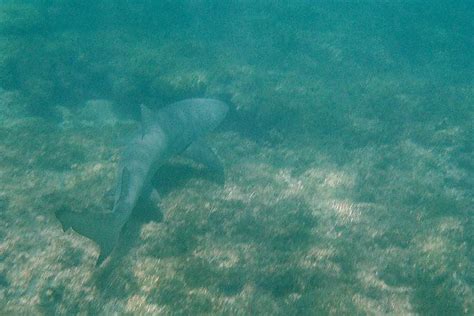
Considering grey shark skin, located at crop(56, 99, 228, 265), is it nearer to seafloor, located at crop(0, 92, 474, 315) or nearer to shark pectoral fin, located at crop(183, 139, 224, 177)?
shark pectoral fin, located at crop(183, 139, 224, 177)

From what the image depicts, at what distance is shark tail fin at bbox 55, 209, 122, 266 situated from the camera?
22.8 feet

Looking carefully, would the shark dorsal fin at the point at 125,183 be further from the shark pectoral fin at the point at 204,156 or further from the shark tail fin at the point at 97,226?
the shark pectoral fin at the point at 204,156

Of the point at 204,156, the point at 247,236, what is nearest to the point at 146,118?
the point at 204,156

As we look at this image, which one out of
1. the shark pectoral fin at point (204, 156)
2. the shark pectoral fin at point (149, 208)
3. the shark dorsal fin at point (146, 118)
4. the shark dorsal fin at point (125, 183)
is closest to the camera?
the shark dorsal fin at point (125, 183)

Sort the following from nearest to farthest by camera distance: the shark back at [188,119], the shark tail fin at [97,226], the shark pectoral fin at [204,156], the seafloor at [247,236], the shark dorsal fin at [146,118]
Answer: the shark tail fin at [97,226], the seafloor at [247,236], the shark dorsal fin at [146,118], the shark back at [188,119], the shark pectoral fin at [204,156]

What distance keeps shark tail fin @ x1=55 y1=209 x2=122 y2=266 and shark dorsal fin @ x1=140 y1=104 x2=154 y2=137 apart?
3.43 meters

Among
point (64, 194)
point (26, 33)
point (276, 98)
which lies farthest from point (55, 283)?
point (26, 33)

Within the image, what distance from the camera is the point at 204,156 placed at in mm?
11281

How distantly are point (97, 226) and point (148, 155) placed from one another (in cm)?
289

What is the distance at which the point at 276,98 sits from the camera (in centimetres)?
1482

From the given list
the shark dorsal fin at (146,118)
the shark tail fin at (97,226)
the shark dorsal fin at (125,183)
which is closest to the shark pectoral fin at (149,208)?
the shark dorsal fin at (125,183)

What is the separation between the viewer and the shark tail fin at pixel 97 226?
6.95 metres

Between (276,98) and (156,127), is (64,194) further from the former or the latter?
(276,98)

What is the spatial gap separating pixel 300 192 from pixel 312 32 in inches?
608
